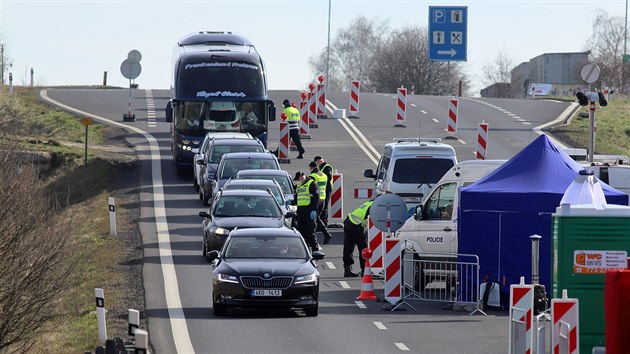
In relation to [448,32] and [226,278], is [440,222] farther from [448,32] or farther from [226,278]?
[448,32]

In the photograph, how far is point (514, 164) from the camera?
24.4 metres

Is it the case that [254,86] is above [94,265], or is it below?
above

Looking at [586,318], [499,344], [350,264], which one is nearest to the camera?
[586,318]

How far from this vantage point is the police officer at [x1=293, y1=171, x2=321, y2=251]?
99.3 feet

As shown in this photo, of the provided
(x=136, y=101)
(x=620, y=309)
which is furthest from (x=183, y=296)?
(x=136, y=101)

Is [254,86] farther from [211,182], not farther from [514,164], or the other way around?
[514,164]

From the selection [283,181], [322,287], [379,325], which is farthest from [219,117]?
[379,325]

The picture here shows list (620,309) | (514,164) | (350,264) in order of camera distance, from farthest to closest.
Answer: (350,264), (514,164), (620,309)

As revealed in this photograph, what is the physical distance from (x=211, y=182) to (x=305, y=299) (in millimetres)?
14273

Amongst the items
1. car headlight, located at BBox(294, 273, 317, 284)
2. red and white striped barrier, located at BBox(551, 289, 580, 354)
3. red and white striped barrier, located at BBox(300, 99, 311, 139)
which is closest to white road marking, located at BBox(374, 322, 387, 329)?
car headlight, located at BBox(294, 273, 317, 284)

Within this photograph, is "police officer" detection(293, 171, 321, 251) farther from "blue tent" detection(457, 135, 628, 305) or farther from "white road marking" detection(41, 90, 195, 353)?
"blue tent" detection(457, 135, 628, 305)

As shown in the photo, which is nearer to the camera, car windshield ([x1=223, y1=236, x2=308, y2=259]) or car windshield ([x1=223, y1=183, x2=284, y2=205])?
car windshield ([x1=223, y1=236, x2=308, y2=259])

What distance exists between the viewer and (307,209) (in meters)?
30.5

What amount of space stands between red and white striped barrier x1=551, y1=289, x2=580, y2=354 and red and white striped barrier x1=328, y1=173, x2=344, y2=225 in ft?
60.7
